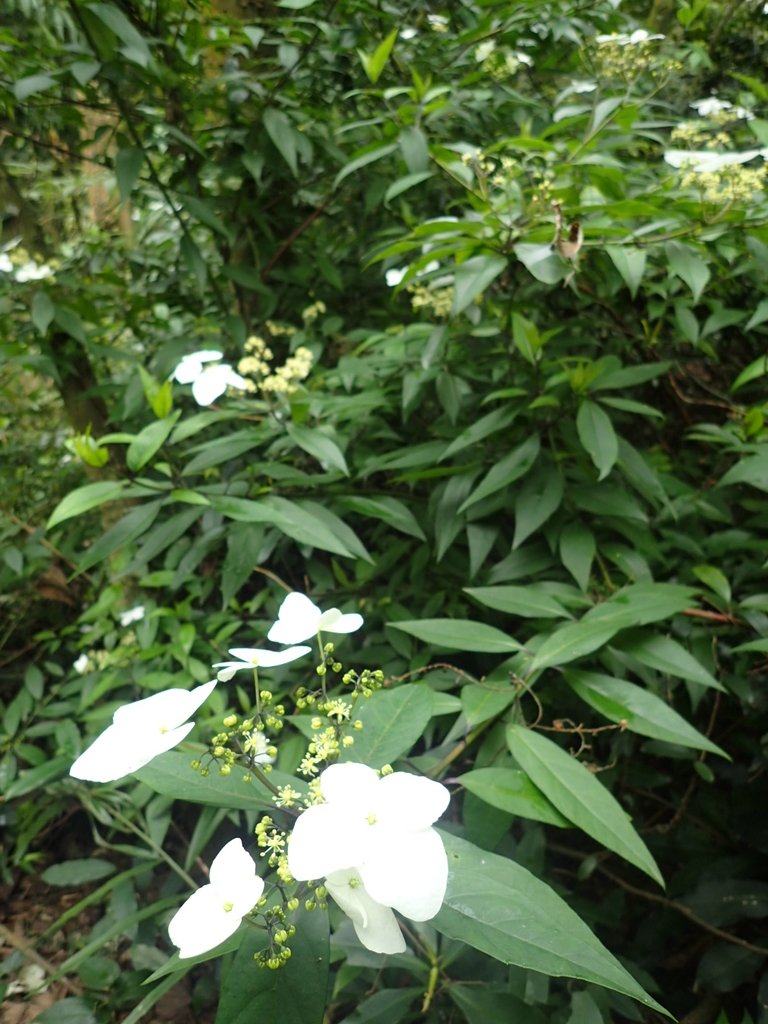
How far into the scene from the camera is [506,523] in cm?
126

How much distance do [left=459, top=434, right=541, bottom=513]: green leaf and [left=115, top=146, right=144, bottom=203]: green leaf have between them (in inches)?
38.1

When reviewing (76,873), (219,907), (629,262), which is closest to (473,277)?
(629,262)

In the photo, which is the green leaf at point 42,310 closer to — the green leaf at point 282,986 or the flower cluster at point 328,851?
the flower cluster at point 328,851

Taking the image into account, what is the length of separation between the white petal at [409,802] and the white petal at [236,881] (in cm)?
10

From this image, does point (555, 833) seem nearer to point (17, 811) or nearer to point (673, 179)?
point (17, 811)

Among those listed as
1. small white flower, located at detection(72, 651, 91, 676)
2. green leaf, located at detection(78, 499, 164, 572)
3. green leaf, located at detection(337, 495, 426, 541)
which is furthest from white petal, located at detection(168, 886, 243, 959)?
small white flower, located at detection(72, 651, 91, 676)

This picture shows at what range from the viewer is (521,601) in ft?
3.02

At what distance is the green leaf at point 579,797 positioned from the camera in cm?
60

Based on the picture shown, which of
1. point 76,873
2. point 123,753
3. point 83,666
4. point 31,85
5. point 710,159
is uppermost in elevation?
point 31,85

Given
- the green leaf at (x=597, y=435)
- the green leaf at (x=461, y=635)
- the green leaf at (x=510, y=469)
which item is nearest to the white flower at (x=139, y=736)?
the green leaf at (x=461, y=635)

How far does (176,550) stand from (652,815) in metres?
1.21

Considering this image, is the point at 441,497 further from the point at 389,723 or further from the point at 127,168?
the point at 127,168

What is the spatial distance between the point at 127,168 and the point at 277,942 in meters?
1.43

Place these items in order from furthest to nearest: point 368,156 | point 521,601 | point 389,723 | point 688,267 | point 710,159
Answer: point 368,156 → point 710,159 → point 688,267 → point 521,601 → point 389,723
